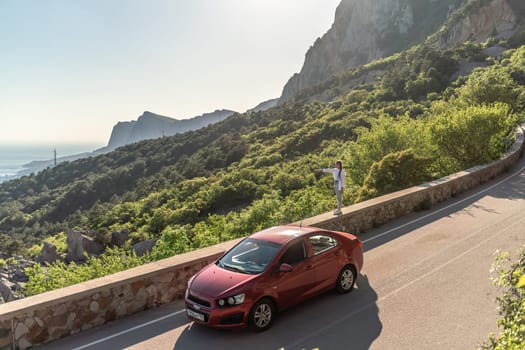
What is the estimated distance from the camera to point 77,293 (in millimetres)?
7211

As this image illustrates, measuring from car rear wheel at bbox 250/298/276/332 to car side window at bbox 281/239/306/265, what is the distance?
0.76m

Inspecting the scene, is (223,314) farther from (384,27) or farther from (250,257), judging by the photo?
(384,27)

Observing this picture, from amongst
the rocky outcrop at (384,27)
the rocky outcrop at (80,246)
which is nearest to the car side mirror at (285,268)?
the rocky outcrop at (80,246)

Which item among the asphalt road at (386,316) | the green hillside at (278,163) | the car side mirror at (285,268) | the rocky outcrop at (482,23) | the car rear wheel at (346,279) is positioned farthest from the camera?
the rocky outcrop at (482,23)

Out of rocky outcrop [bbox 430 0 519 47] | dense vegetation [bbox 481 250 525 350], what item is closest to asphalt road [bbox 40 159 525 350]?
dense vegetation [bbox 481 250 525 350]

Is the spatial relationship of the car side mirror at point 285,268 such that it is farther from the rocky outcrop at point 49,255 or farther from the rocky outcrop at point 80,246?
the rocky outcrop at point 49,255

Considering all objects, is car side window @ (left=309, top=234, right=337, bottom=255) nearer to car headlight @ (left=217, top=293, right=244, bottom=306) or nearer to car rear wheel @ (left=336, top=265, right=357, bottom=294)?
car rear wheel @ (left=336, top=265, right=357, bottom=294)

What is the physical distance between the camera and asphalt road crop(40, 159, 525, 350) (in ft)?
21.6

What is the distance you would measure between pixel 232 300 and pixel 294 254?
1442mm

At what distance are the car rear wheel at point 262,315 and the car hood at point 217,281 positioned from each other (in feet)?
1.42

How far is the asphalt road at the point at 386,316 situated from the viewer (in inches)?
259

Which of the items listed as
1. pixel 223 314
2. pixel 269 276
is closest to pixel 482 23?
pixel 269 276

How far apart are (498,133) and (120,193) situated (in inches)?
2872

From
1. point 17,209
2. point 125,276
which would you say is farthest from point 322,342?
point 17,209
